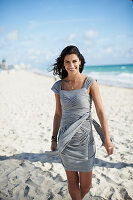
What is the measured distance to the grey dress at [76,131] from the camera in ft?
6.03

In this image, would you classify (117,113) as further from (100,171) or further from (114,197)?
(114,197)

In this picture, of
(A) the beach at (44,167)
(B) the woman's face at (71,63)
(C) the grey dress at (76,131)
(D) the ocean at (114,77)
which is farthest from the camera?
(D) the ocean at (114,77)

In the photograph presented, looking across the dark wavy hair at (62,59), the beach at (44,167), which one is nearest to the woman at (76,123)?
the dark wavy hair at (62,59)

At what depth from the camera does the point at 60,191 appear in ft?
9.08

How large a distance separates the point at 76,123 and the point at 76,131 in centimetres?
9

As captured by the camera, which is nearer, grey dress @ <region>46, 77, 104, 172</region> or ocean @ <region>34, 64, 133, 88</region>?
grey dress @ <region>46, 77, 104, 172</region>

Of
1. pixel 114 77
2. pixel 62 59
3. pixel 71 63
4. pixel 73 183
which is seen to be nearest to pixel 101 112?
pixel 71 63

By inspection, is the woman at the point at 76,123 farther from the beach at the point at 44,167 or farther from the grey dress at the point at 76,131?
the beach at the point at 44,167

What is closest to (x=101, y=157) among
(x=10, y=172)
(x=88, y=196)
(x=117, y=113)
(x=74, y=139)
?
(x=88, y=196)

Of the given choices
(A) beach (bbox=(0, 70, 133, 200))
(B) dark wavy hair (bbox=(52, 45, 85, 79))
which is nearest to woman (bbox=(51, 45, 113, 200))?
(B) dark wavy hair (bbox=(52, 45, 85, 79))

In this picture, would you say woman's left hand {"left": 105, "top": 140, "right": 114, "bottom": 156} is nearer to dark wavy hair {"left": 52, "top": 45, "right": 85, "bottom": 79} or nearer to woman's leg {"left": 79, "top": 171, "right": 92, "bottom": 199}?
woman's leg {"left": 79, "top": 171, "right": 92, "bottom": 199}

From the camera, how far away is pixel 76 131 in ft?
6.02

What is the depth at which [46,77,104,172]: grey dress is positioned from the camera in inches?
72.4

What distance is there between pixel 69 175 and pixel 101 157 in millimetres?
2159
